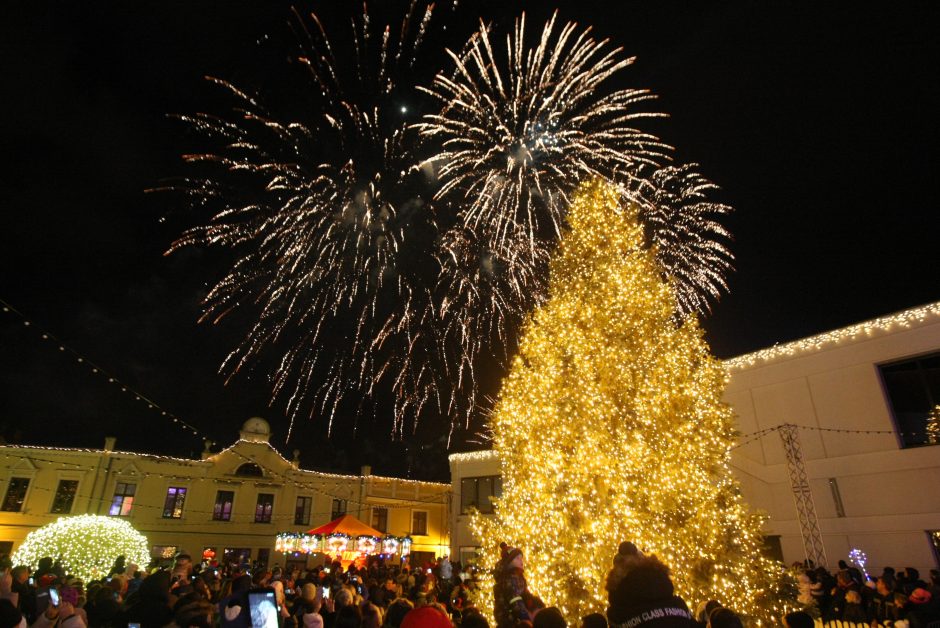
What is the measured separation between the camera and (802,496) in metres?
15.2

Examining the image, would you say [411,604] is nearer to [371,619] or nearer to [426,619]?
[371,619]

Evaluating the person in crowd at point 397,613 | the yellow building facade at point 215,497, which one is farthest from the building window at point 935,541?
the yellow building facade at point 215,497

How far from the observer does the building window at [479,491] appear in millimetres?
27750

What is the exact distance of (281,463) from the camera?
35.7m

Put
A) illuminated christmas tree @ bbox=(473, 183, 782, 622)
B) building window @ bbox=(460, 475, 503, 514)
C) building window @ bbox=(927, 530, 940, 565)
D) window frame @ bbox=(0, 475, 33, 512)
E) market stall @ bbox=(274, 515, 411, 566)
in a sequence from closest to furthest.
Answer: illuminated christmas tree @ bbox=(473, 183, 782, 622) < building window @ bbox=(927, 530, 940, 565) < market stall @ bbox=(274, 515, 411, 566) < building window @ bbox=(460, 475, 503, 514) < window frame @ bbox=(0, 475, 33, 512)

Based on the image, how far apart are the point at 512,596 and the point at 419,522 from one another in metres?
33.4

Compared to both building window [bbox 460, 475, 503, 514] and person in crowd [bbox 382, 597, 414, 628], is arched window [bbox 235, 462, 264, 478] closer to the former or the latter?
building window [bbox 460, 475, 503, 514]

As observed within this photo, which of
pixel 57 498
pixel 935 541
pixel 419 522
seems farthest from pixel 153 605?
pixel 419 522

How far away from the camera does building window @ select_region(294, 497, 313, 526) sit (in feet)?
117

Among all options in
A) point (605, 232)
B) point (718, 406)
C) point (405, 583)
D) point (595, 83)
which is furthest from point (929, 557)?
point (595, 83)

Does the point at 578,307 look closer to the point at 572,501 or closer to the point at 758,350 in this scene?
the point at 572,501

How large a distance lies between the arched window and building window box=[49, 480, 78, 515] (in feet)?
28.7

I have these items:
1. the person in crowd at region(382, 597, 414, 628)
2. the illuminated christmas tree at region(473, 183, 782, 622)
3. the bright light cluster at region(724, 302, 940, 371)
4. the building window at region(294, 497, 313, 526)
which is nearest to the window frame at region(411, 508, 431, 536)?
the building window at region(294, 497, 313, 526)

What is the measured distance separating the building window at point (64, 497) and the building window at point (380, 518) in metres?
17.9
